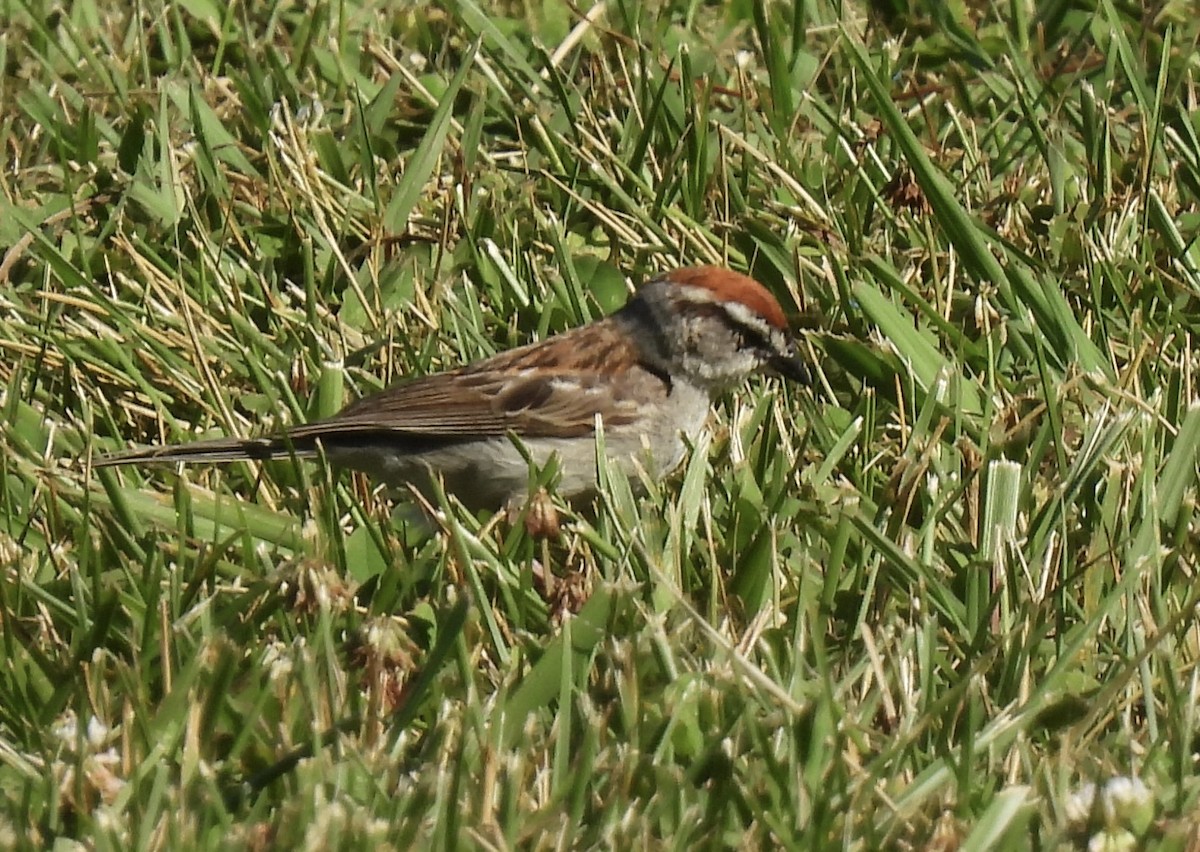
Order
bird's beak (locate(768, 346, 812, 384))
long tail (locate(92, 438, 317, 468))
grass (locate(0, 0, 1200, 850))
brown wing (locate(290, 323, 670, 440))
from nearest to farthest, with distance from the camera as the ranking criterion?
grass (locate(0, 0, 1200, 850))
long tail (locate(92, 438, 317, 468))
brown wing (locate(290, 323, 670, 440))
bird's beak (locate(768, 346, 812, 384))

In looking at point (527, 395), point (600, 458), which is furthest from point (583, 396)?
point (600, 458)

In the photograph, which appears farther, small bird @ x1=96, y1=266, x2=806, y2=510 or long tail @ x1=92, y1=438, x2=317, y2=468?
small bird @ x1=96, y1=266, x2=806, y2=510

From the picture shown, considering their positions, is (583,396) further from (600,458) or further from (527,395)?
(600,458)

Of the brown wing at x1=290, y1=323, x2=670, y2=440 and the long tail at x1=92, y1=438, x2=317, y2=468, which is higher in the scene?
the long tail at x1=92, y1=438, x2=317, y2=468

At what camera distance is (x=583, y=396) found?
15.7ft

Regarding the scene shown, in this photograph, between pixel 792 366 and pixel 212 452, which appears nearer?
pixel 212 452

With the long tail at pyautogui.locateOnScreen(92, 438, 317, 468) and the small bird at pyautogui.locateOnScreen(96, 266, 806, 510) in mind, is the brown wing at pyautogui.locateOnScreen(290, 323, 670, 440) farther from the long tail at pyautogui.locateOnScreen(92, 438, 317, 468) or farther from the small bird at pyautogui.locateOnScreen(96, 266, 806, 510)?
the long tail at pyautogui.locateOnScreen(92, 438, 317, 468)

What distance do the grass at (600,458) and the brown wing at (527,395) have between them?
7.4 inches

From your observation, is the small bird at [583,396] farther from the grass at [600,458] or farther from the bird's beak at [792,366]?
the grass at [600,458]

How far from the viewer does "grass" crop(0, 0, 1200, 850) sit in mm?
3029

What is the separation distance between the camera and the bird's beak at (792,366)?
4.73 meters

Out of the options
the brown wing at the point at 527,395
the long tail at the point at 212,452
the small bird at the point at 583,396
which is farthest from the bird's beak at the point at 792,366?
the long tail at the point at 212,452

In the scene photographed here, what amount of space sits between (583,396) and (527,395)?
0.48 feet

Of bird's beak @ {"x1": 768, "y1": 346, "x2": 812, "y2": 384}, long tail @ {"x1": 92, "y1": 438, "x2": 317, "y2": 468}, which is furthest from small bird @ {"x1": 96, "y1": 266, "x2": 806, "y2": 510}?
long tail @ {"x1": 92, "y1": 438, "x2": 317, "y2": 468}
